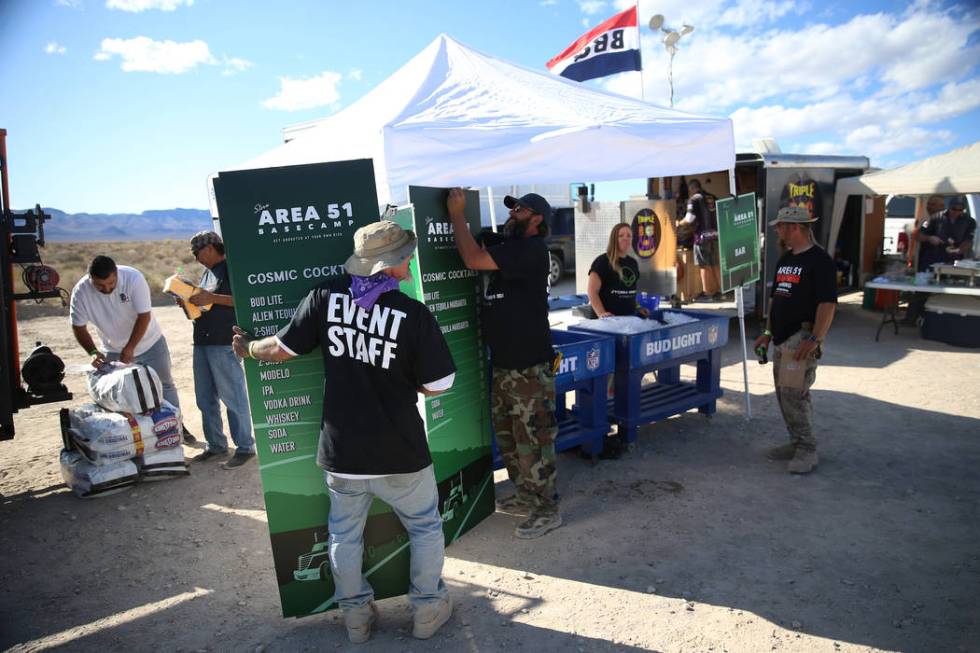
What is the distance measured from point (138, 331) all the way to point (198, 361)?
0.53 metres

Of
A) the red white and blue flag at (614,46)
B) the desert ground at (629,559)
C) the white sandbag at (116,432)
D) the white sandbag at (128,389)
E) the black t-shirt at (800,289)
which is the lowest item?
the desert ground at (629,559)

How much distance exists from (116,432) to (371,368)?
10.1ft

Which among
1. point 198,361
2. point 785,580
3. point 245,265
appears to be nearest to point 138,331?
point 198,361

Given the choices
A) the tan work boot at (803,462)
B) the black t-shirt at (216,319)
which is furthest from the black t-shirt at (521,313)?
the black t-shirt at (216,319)

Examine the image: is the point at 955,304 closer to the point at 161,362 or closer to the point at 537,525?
the point at 537,525

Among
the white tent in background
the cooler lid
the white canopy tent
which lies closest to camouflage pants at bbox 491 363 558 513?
the white tent in background

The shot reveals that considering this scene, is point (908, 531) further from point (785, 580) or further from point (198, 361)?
point (198, 361)

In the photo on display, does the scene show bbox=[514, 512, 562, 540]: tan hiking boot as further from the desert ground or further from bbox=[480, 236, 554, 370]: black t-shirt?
bbox=[480, 236, 554, 370]: black t-shirt

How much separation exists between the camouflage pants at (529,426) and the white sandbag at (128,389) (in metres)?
2.75

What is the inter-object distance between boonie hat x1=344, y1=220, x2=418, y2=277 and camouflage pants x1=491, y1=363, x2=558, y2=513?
4.37ft

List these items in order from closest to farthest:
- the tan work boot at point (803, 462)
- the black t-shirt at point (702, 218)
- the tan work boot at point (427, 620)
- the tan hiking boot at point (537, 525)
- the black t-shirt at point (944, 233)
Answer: the tan work boot at point (427, 620) → the tan hiking boot at point (537, 525) → the tan work boot at point (803, 462) → the black t-shirt at point (702, 218) → the black t-shirt at point (944, 233)

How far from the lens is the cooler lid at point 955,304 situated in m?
8.17

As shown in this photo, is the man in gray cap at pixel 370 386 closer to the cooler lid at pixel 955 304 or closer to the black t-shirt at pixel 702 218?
the black t-shirt at pixel 702 218

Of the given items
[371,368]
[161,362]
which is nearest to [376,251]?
[371,368]
